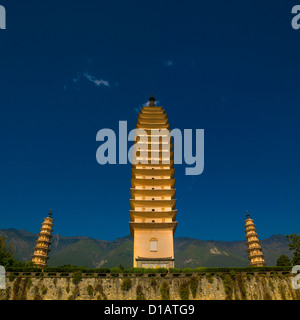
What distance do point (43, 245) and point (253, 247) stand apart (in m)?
37.0

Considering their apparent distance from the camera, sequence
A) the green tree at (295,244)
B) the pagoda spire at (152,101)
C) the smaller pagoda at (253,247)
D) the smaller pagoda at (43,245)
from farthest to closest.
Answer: the pagoda spire at (152,101), the smaller pagoda at (253,247), the smaller pagoda at (43,245), the green tree at (295,244)

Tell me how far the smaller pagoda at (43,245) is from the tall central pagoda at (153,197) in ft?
58.5

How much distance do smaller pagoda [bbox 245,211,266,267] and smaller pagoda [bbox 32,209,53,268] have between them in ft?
118

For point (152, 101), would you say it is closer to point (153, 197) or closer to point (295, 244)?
point (153, 197)

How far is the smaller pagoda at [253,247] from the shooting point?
47.7 metres

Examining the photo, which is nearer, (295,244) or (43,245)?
(295,244)

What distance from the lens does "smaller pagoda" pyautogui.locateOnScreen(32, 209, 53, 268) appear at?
150 feet

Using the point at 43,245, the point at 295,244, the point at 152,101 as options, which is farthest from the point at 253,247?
the point at 43,245

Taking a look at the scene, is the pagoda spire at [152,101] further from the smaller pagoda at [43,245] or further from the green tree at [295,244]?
the green tree at [295,244]

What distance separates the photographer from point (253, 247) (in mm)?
48375

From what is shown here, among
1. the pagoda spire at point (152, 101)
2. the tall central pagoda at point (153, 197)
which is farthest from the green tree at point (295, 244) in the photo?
the pagoda spire at point (152, 101)
